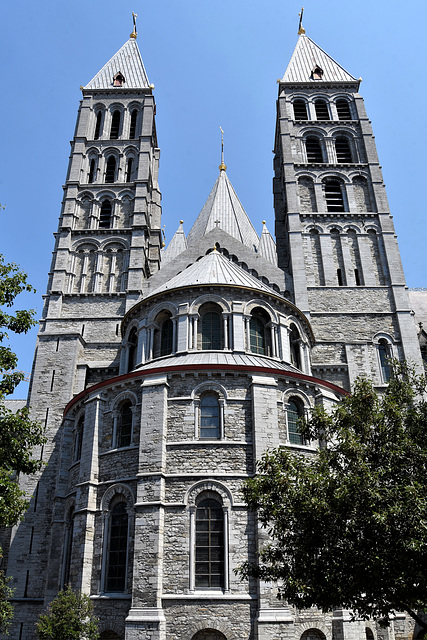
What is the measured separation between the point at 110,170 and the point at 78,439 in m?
24.8

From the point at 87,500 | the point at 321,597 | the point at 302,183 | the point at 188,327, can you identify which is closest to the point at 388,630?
the point at 321,597

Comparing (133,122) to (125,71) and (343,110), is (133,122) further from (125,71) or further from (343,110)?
(343,110)

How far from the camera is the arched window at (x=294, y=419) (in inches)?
876

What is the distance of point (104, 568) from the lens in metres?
20.2

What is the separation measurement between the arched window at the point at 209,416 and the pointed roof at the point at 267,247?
805 inches

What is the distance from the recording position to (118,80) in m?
48.6

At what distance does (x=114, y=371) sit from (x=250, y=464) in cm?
1405

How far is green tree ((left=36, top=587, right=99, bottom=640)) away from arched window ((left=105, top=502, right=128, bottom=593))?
112 centimetres

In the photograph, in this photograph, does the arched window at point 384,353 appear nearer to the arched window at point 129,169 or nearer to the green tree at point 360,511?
the green tree at point 360,511

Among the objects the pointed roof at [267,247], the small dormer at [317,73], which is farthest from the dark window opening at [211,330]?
the small dormer at [317,73]

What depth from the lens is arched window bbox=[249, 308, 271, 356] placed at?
86.4ft

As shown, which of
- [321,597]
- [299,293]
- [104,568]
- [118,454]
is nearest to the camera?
[321,597]

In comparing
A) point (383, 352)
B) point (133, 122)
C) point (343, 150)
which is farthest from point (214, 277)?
point (133, 122)

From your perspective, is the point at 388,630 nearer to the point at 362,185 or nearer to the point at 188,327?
the point at 188,327
